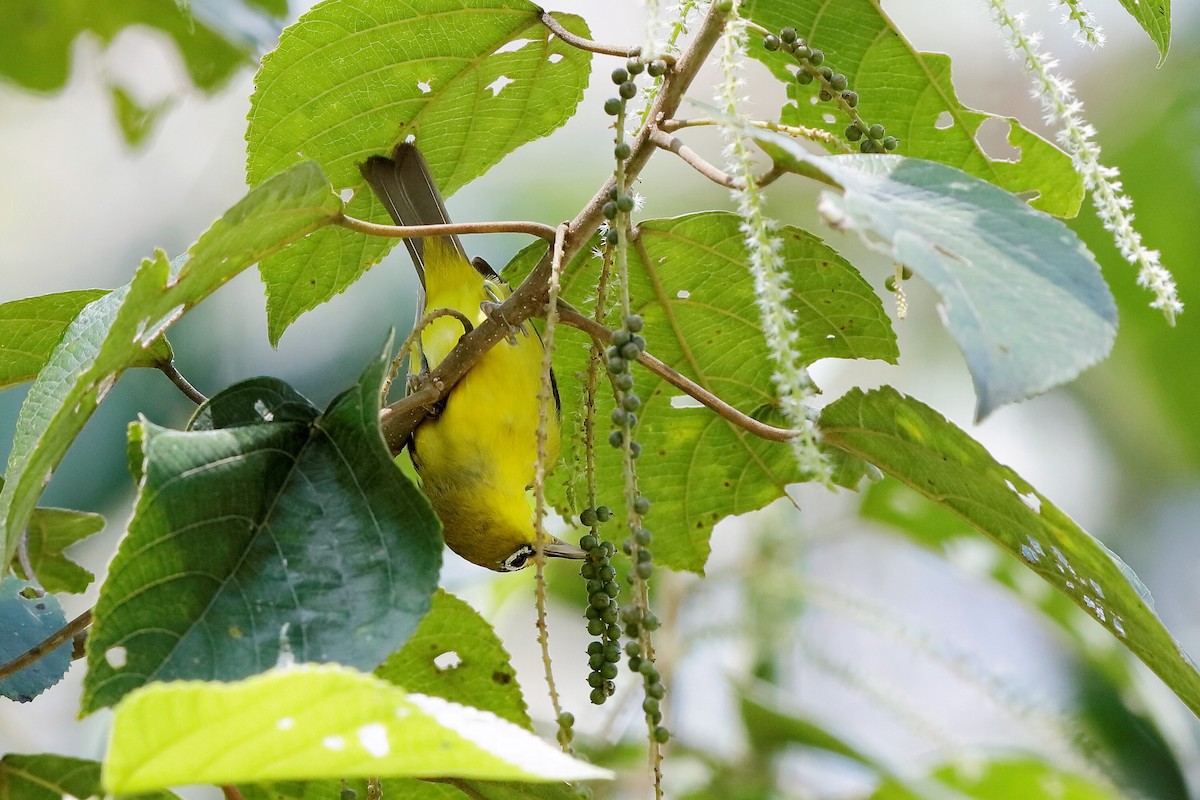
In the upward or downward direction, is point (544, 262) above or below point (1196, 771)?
above

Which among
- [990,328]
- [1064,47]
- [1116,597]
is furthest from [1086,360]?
[1064,47]

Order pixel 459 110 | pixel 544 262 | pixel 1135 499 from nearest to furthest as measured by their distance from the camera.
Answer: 1. pixel 544 262
2. pixel 459 110
3. pixel 1135 499

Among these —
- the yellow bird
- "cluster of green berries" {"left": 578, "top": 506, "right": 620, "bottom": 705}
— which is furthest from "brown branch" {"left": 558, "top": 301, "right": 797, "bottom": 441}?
the yellow bird

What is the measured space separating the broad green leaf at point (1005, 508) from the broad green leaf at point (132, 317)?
674 mm

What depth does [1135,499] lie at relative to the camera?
5.55 meters

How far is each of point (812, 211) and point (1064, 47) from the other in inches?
52.0

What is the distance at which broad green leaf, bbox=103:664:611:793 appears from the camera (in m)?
0.85

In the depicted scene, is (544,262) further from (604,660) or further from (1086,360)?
(1086,360)

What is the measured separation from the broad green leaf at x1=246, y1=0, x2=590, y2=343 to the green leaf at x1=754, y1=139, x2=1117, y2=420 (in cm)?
67

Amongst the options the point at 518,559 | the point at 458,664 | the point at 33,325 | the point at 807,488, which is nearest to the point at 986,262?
the point at 458,664

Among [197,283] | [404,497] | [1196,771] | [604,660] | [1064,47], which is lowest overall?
[1196,771]

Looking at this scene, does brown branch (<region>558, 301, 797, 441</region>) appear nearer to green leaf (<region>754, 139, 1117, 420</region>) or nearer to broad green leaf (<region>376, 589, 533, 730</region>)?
green leaf (<region>754, 139, 1117, 420</region>)

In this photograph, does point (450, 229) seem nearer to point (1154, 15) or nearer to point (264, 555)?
point (264, 555)

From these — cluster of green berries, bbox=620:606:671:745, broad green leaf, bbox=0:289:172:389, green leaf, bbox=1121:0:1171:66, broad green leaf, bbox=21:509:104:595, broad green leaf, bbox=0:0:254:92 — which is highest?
broad green leaf, bbox=0:0:254:92
